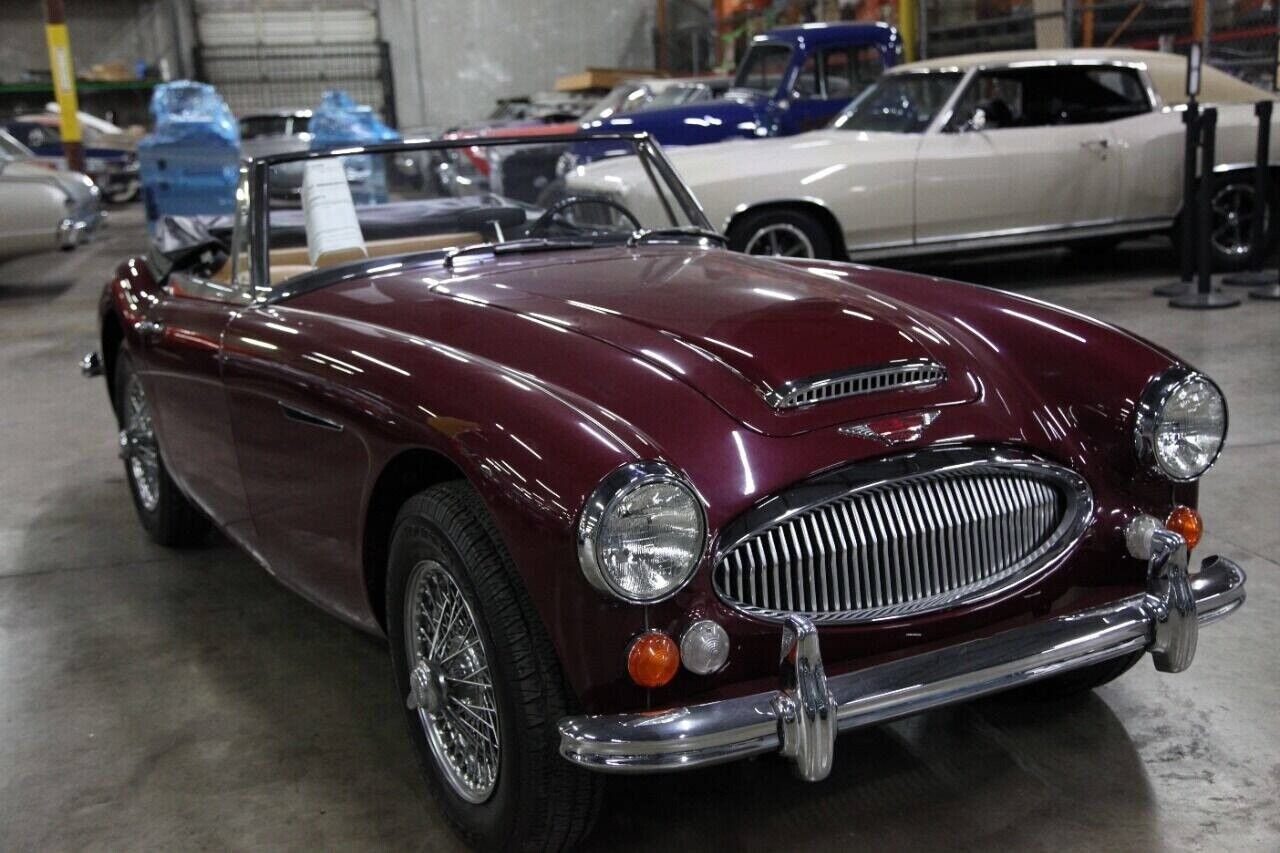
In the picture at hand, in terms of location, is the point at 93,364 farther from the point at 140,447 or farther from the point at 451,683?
the point at 451,683

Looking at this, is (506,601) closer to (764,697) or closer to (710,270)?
(764,697)

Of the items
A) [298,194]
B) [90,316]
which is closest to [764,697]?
[298,194]

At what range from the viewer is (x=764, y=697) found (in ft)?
6.25

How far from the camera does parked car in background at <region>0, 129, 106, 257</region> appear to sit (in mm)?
9414

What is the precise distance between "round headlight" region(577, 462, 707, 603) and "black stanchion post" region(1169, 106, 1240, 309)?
5882mm

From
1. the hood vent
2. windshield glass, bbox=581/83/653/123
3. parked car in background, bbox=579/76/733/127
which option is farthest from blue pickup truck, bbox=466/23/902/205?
the hood vent

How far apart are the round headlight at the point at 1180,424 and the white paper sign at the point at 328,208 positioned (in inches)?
74.1

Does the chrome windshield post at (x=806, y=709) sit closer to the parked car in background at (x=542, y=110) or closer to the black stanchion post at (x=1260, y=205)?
the black stanchion post at (x=1260, y=205)

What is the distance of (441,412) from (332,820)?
0.81 meters

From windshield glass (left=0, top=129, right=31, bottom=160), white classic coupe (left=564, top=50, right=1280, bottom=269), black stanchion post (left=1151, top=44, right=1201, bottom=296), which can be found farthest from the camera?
windshield glass (left=0, top=129, right=31, bottom=160)

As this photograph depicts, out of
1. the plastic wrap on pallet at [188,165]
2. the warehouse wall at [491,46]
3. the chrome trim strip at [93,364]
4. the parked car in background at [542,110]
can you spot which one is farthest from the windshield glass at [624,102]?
the warehouse wall at [491,46]

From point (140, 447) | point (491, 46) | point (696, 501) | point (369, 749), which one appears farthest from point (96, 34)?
point (696, 501)

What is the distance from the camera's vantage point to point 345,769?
8.46 ft

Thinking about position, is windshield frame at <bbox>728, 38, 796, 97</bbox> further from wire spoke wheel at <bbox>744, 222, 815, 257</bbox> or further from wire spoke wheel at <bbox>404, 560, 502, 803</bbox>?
wire spoke wheel at <bbox>404, 560, 502, 803</bbox>
